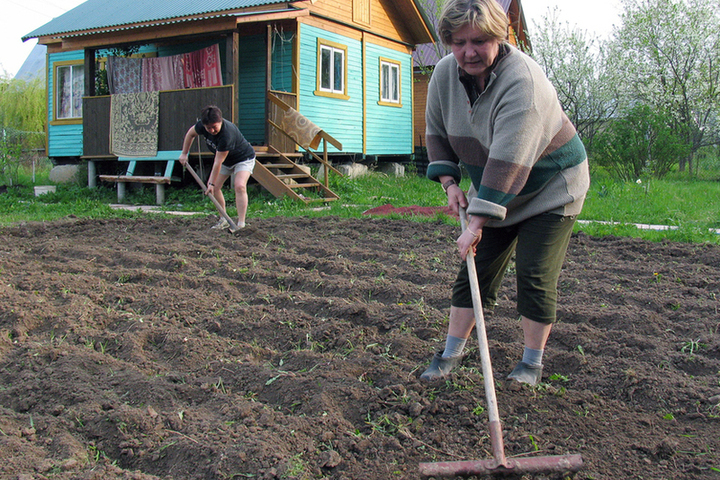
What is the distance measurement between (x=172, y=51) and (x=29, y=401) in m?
12.4

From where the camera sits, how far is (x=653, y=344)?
127 inches

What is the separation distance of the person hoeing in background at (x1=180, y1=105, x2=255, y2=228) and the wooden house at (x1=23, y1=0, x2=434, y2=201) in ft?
12.7

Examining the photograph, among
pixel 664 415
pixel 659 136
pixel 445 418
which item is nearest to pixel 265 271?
pixel 445 418

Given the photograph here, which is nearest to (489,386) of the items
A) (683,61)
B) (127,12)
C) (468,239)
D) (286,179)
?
(468,239)

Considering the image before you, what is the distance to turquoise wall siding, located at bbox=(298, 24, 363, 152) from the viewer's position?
13.1m

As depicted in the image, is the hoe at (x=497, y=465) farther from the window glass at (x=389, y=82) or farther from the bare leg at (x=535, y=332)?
the window glass at (x=389, y=82)

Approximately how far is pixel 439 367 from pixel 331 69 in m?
12.0

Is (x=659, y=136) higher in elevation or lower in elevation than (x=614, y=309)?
higher

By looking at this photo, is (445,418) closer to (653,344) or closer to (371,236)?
(653,344)

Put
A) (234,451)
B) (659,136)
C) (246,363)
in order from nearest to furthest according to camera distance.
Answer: (234,451)
(246,363)
(659,136)

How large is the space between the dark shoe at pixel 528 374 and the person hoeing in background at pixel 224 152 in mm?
4826

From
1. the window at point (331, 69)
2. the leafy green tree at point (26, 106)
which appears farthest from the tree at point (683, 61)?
the leafy green tree at point (26, 106)

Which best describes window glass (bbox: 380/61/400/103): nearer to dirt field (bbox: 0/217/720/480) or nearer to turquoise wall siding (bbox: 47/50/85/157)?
turquoise wall siding (bbox: 47/50/85/157)

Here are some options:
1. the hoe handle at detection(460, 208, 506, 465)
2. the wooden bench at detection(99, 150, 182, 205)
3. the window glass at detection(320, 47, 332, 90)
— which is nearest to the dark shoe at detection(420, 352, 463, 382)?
the hoe handle at detection(460, 208, 506, 465)
